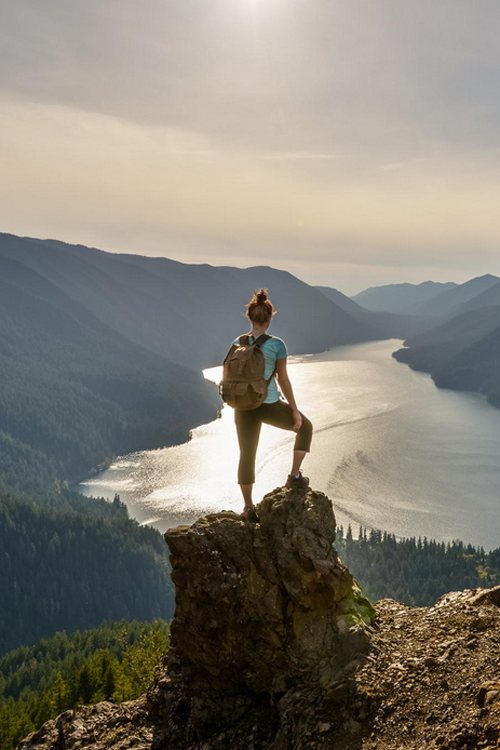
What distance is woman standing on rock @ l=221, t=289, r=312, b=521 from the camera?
13.2m

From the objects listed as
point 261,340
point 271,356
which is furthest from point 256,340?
point 271,356

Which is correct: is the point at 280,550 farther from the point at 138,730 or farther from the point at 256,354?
the point at 138,730

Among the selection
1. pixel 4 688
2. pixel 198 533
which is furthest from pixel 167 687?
pixel 4 688

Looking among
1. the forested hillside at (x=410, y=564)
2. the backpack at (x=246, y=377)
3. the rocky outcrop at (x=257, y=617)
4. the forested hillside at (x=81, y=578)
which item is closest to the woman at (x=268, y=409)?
the backpack at (x=246, y=377)

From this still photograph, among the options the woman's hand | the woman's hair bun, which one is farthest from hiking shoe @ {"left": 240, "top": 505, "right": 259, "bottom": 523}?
the woman's hair bun

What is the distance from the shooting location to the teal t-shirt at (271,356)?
13.3 m

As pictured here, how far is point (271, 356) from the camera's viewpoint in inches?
526

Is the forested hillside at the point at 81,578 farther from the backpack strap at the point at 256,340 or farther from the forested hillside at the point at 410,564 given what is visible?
the backpack strap at the point at 256,340

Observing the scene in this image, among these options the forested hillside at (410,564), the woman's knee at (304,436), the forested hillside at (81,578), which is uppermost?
the woman's knee at (304,436)

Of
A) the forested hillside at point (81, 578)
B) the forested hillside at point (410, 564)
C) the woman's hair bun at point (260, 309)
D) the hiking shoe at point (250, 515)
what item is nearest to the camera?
the woman's hair bun at point (260, 309)

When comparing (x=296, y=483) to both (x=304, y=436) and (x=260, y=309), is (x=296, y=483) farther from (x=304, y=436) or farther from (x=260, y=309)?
(x=260, y=309)

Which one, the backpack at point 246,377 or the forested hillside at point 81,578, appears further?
the forested hillside at point 81,578

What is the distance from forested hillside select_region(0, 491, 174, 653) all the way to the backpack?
576ft

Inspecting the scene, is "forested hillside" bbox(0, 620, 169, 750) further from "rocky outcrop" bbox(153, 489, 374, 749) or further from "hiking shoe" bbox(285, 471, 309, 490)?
"hiking shoe" bbox(285, 471, 309, 490)
